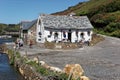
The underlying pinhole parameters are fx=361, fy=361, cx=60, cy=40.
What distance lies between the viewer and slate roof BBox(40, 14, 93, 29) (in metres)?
73.6

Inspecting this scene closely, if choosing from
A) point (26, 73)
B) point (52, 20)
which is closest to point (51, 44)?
point (52, 20)

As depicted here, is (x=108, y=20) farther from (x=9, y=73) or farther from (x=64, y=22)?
(x=9, y=73)

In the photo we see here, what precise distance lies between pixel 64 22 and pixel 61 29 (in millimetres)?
2544

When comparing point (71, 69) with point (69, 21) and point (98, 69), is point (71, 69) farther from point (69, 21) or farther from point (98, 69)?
point (69, 21)

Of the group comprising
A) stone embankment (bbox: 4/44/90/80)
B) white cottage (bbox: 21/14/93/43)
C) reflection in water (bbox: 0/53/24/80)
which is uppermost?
white cottage (bbox: 21/14/93/43)

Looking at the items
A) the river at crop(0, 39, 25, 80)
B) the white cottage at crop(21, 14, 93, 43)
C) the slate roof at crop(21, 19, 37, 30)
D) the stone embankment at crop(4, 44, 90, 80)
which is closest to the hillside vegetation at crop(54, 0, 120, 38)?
the white cottage at crop(21, 14, 93, 43)

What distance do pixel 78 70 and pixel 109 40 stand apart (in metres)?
44.6

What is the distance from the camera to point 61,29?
73.5 m

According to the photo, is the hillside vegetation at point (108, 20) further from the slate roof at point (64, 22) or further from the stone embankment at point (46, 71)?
the stone embankment at point (46, 71)

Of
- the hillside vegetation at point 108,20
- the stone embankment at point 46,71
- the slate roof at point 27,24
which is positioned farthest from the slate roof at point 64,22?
the stone embankment at point 46,71

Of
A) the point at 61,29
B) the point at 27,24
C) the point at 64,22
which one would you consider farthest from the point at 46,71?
the point at 27,24

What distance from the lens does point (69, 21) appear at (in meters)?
76.2

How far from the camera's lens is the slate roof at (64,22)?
241 ft

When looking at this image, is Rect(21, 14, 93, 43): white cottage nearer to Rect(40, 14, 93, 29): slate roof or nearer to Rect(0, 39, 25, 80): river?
Rect(40, 14, 93, 29): slate roof
